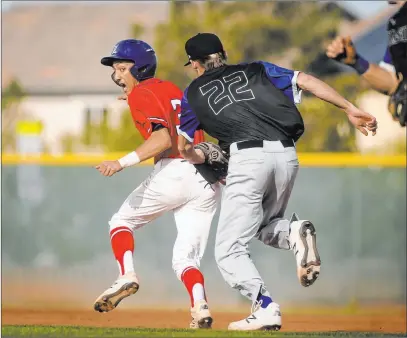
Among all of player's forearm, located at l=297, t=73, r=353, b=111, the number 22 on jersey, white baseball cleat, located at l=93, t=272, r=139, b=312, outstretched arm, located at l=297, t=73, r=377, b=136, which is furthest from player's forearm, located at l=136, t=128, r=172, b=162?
outstretched arm, located at l=297, t=73, r=377, b=136

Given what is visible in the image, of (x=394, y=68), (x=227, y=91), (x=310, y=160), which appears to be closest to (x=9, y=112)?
(x=310, y=160)

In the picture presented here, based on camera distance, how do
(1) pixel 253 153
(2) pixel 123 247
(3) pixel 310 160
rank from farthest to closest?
1. (3) pixel 310 160
2. (2) pixel 123 247
3. (1) pixel 253 153

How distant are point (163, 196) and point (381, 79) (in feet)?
5.60

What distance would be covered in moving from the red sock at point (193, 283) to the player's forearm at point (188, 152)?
2.52 feet

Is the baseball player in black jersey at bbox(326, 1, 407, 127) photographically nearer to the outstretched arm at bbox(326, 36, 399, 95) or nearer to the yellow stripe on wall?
the outstretched arm at bbox(326, 36, 399, 95)

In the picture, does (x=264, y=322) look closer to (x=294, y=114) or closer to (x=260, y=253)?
(x=294, y=114)

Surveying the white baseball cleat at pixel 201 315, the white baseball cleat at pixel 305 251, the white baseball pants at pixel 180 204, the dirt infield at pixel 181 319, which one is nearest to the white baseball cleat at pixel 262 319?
the white baseball cleat at pixel 305 251

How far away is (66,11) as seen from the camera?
39656mm

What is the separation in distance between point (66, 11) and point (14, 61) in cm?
526

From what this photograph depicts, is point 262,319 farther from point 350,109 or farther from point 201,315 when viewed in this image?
point 350,109

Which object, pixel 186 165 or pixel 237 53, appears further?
pixel 237 53

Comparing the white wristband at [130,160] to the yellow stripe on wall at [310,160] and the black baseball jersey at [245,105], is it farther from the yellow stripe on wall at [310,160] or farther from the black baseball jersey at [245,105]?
the yellow stripe on wall at [310,160]

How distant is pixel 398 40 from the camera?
664 cm

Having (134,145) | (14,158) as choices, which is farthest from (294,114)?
(134,145)
